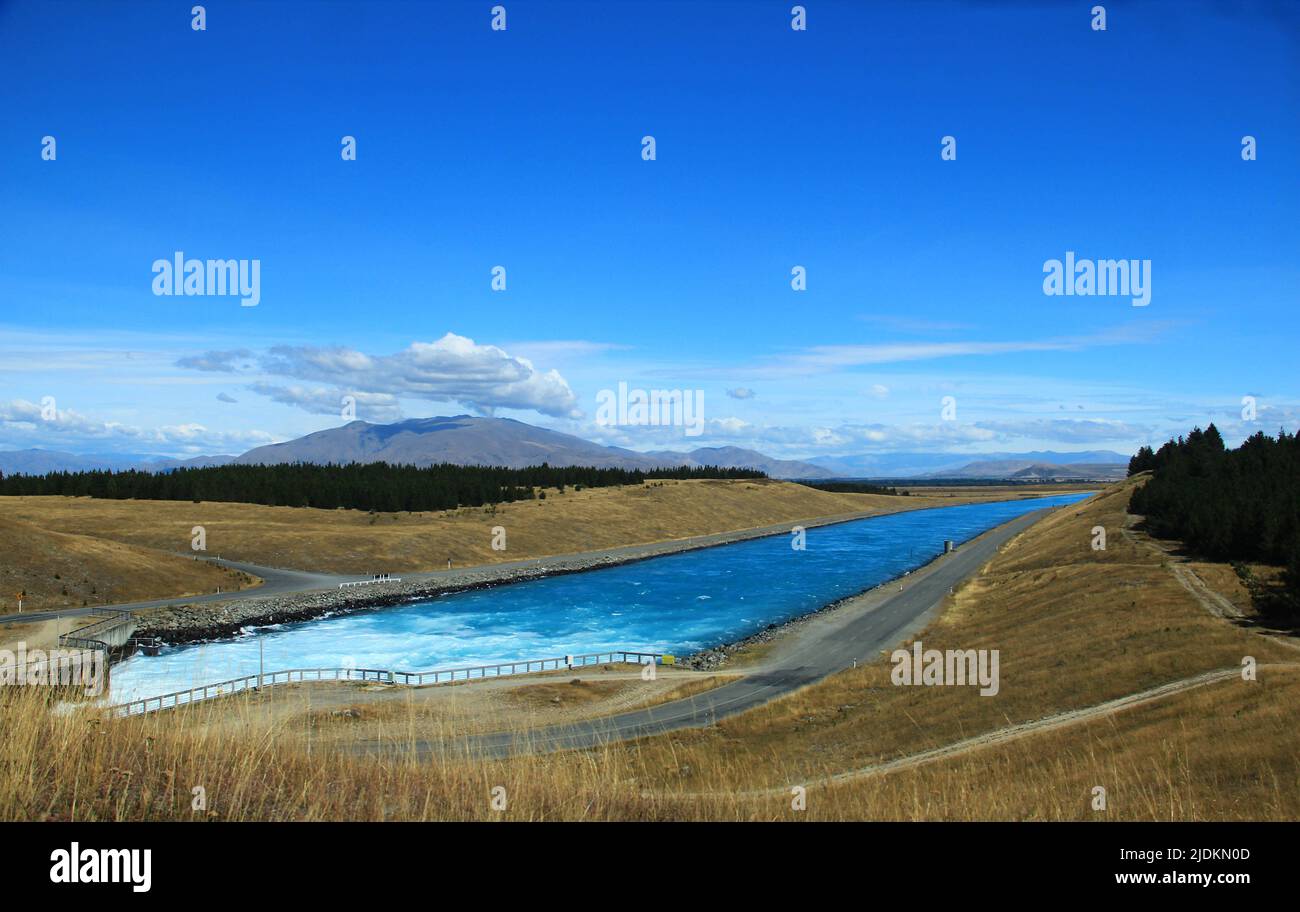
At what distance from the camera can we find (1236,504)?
58.3m

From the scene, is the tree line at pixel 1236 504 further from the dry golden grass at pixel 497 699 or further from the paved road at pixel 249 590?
the paved road at pixel 249 590

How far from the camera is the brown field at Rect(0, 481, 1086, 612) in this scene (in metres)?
67.8

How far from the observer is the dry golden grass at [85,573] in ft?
209

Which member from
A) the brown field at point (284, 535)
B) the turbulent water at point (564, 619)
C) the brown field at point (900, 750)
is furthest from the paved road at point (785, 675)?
the brown field at point (284, 535)

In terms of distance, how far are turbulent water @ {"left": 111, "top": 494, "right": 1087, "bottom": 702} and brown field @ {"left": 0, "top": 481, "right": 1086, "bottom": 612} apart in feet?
47.8

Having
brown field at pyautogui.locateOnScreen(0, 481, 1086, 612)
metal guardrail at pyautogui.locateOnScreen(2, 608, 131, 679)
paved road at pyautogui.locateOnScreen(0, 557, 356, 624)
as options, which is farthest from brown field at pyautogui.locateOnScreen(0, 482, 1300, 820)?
brown field at pyautogui.locateOnScreen(0, 481, 1086, 612)

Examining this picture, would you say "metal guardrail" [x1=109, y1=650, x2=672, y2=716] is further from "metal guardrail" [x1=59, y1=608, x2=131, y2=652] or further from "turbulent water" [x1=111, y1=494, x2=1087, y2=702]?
"metal guardrail" [x1=59, y1=608, x2=131, y2=652]

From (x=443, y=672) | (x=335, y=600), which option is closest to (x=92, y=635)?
(x=335, y=600)

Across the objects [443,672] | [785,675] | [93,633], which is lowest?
[785,675]

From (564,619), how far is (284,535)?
43068 mm

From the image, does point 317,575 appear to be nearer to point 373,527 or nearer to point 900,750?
point 373,527
